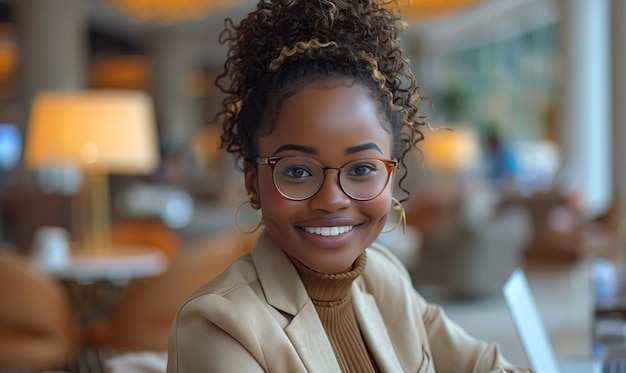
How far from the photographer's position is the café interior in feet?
13.9

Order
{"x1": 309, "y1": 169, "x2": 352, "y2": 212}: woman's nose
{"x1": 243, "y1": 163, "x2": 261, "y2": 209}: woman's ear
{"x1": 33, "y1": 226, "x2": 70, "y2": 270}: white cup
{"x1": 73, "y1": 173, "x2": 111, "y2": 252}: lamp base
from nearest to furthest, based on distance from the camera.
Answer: {"x1": 309, "y1": 169, "x2": 352, "y2": 212}: woman's nose, {"x1": 243, "y1": 163, "x2": 261, "y2": 209}: woman's ear, {"x1": 33, "y1": 226, "x2": 70, "y2": 270}: white cup, {"x1": 73, "y1": 173, "x2": 111, "y2": 252}: lamp base

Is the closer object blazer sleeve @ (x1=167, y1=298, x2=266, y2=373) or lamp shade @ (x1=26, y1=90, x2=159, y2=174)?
blazer sleeve @ (x1=167, y1=298, x2=266, y2=373)

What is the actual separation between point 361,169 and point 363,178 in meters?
0.01

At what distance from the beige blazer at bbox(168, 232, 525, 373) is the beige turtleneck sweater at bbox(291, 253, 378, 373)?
0.02 m

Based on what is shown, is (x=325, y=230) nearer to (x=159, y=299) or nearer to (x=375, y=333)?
(x=375, y=333)

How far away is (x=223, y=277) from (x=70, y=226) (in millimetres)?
10010

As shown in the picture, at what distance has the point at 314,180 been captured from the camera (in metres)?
1.32

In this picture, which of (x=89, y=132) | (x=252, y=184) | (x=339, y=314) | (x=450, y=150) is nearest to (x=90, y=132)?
(x=89, y=132)

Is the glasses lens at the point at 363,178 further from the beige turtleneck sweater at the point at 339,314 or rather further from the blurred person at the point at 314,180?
the beige turtleneck sweater at the point at 339,314

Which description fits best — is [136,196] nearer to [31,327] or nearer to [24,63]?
[24,63]

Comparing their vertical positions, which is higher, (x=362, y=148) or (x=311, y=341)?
(x=362, y=148)

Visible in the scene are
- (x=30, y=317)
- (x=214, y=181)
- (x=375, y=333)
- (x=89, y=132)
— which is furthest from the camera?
(x=214, y=181)

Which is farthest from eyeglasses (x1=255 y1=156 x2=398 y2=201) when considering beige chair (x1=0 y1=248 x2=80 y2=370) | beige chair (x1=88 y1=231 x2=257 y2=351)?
beige chair (x1=0 y1=248 x2=80 y2=370)

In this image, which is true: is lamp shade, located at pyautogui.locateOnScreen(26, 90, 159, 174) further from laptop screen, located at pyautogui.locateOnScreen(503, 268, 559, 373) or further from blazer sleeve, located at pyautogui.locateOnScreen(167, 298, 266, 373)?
blazer sleeve, located at pyautogui.locateOnScreen(167, 298, 266, 373)
